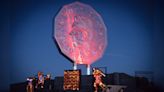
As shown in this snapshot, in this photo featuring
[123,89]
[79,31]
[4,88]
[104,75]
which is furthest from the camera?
[4,88]

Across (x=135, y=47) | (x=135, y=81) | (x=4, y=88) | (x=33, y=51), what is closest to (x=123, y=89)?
(x=135, y=81)

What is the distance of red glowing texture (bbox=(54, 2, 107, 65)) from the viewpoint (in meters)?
3.89

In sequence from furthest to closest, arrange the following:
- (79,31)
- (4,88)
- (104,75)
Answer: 1. (4,88)
2. (79,31)
3. (104,75)

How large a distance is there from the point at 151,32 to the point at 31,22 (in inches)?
70.6

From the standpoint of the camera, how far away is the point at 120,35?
376cm

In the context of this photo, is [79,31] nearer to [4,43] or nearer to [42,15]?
[42,15]

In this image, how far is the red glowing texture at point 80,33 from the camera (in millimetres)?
3893

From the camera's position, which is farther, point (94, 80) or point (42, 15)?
point (42, 15)

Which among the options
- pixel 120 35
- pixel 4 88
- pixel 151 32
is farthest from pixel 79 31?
pixel 4 88

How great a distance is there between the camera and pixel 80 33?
3.98m

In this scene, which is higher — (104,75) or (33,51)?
(33,51)

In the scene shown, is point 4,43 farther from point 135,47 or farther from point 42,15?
point 135,47

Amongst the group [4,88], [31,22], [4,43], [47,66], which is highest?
[31,22]

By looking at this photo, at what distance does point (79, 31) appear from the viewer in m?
3.99
